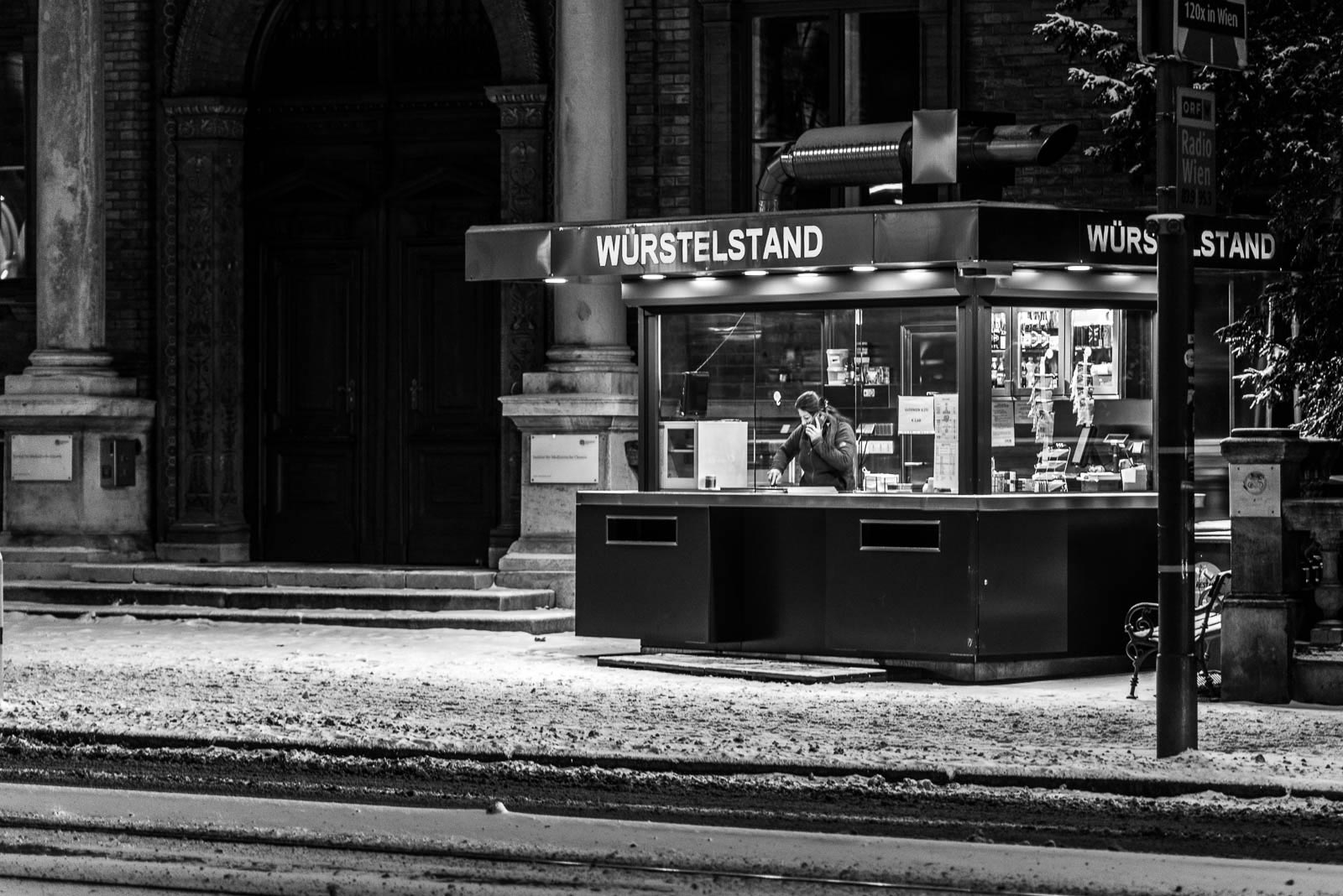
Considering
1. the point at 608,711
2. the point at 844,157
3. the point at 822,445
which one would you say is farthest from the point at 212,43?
the point at 608,711

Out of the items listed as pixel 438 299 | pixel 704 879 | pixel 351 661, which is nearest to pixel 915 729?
pixel 704 879

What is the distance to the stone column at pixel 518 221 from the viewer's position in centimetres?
1869

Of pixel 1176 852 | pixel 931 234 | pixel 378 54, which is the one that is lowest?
pixel 1176 852

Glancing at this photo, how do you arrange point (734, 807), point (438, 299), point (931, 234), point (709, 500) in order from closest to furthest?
1. point (734, 807)
2. point (931, 234)
3. point (709, 500)
4. point (438, 299)

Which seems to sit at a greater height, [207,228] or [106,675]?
[207,228]

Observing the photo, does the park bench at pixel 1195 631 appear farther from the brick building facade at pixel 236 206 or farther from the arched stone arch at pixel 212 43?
the arched stone arch at pixel 212 43

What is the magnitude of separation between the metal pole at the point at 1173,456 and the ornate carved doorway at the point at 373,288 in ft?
32.3

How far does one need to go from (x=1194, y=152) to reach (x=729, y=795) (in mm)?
3499

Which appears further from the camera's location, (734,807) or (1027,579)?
(1027,579)

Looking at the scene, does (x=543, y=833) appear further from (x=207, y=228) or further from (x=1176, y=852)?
(x=207, y=228)

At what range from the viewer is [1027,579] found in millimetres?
13648

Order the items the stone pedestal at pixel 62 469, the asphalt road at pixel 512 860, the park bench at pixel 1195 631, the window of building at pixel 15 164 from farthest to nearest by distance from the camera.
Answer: the window of building at pixel 15 164 < the stone pedestal at pixel 62 469 < the park bench at pixel 1195 631 < the asphalt road at pixel 512 860

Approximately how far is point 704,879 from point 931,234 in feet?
21.0

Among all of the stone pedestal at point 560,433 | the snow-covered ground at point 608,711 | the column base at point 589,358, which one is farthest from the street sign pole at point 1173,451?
the column base at point 589,358
